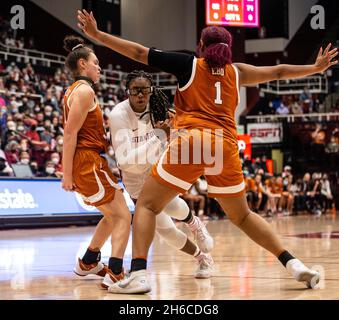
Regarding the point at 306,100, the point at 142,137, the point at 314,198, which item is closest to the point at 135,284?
the point at 142,137

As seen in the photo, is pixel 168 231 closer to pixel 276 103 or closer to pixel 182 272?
pixel 182 272

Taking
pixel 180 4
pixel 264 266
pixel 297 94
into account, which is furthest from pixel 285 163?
pixel 264 266

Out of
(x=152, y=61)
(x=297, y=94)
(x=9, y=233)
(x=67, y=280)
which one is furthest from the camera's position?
(x=297, y=94)

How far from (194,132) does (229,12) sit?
60.1ft

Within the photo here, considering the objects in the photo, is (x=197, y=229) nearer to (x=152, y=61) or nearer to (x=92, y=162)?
(x=92, y=162)

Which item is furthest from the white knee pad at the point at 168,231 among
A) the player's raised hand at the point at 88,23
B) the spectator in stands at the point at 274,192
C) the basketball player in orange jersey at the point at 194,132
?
the spectator in stands at the point at 274,192

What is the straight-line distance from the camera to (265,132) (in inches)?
1117

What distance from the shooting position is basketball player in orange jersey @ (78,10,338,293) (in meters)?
5.15

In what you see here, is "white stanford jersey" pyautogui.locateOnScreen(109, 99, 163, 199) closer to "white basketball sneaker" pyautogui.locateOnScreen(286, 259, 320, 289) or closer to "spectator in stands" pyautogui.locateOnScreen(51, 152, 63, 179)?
"white basketball sneaker" pyautogui.locateOnScreen(286, 259, 320, 289)

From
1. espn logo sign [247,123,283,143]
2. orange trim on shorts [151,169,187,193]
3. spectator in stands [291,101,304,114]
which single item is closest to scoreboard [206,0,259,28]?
espn logo sign [247,123,283,143]

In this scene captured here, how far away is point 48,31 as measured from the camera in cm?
2909

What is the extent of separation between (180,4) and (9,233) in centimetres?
1853

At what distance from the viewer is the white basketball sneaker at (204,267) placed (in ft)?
20.3
